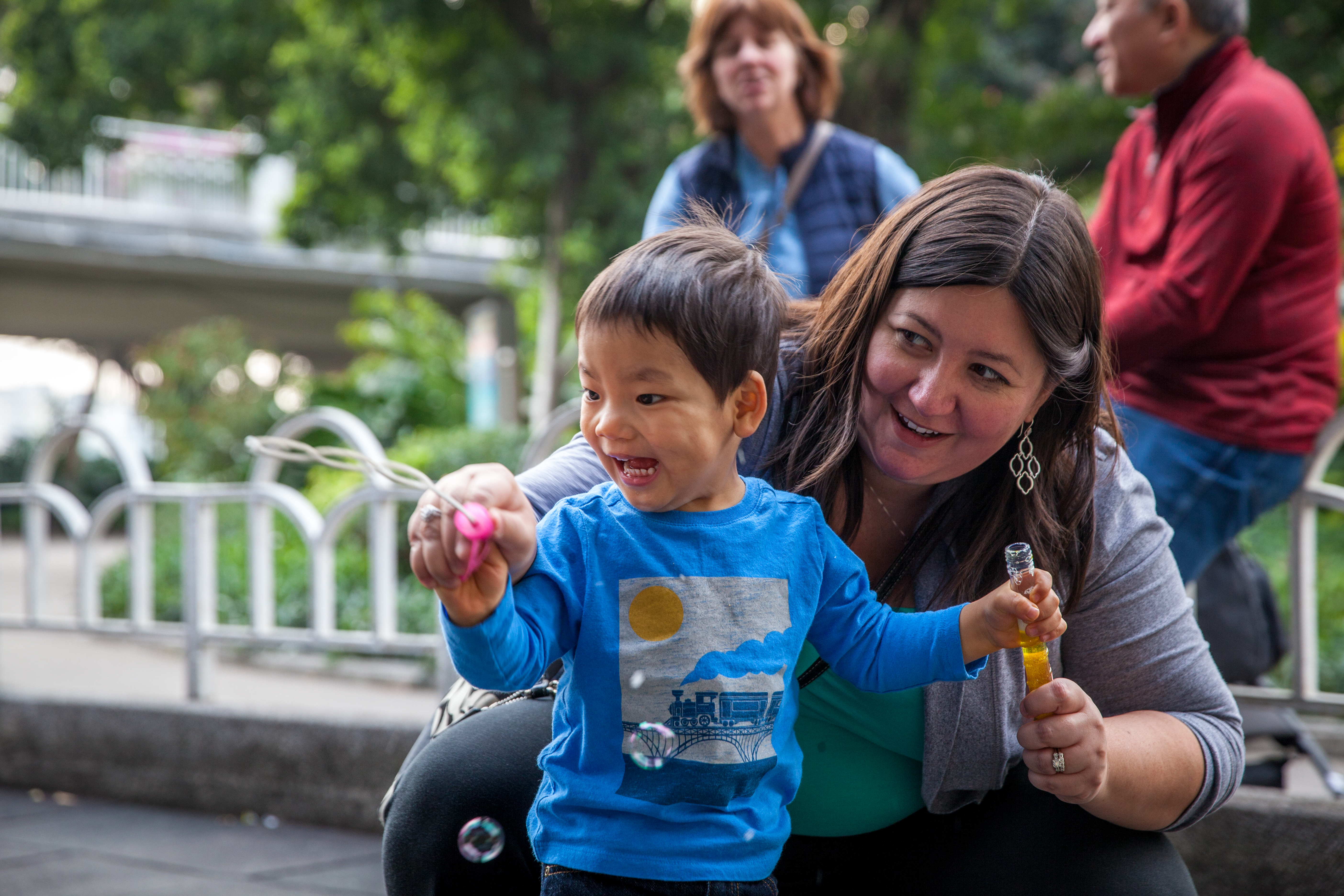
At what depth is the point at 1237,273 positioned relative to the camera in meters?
2.30

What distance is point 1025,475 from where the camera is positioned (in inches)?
62.9

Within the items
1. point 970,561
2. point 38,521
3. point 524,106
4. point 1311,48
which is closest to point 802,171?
point 970,561

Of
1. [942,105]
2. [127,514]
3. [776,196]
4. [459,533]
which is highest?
[942,105]

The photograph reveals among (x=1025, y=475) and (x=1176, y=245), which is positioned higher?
(x=1176, y=245)

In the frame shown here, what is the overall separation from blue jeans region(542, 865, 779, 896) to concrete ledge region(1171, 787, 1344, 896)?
5.57 feet

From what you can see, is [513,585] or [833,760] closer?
[513,585]

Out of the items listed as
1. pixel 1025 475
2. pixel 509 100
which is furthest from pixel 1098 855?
pixel 509 100

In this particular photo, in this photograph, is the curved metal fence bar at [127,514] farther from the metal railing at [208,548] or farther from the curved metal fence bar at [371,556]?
the curved metal fence bar at [371,556]

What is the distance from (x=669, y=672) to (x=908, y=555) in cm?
49

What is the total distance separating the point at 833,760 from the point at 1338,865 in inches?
59.0

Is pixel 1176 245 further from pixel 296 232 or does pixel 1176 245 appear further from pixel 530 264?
pixel 296 232

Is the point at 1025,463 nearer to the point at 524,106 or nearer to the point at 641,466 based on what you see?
the point at 641,466

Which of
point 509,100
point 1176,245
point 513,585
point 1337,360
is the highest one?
point 509,100

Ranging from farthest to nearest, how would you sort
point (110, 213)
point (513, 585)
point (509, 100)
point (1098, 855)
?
point (110, 213)
point (509, 100)
point (1098, 855)
point (513, 585)
